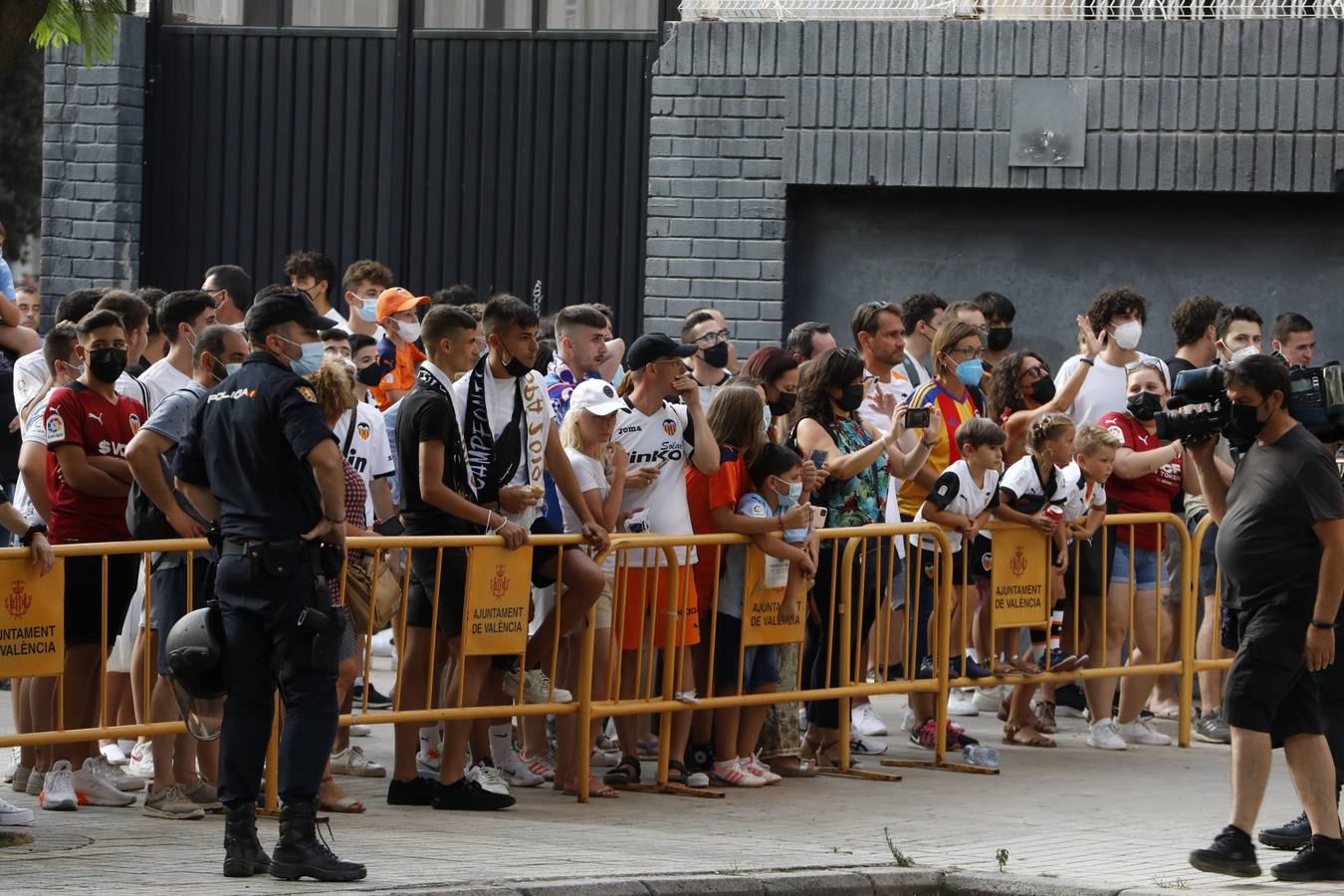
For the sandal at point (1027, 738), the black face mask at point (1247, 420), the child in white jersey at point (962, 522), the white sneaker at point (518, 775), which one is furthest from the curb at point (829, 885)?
the sandal at point (1027, 738)

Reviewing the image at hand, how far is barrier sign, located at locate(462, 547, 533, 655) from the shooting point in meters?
9.11

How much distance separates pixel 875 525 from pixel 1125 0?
551 centimetres

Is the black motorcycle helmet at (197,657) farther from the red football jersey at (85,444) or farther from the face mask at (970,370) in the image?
the face mask at (970,370)

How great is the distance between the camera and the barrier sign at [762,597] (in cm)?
992

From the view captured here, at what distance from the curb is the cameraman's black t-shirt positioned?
1.22 metres

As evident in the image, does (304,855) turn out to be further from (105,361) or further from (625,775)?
(625,775)

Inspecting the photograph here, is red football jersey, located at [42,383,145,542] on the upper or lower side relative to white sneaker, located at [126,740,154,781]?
upper

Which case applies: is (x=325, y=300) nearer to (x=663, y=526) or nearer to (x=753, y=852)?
(x=663, y=526)

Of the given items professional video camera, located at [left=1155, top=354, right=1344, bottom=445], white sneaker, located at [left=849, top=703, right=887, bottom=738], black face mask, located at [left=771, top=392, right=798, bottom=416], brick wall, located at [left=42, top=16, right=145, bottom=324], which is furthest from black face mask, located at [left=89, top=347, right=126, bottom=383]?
brick wall, located at [left=42, top=16, right=145, bottom=324]

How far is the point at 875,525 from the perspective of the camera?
1032 cm

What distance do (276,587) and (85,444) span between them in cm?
165

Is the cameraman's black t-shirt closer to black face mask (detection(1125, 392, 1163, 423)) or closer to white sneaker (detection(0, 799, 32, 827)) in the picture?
black face mask (detection(1125, 392, 1163, 423))

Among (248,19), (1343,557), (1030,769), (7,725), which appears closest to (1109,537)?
(1030,769)

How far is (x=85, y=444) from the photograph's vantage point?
8.84 m
